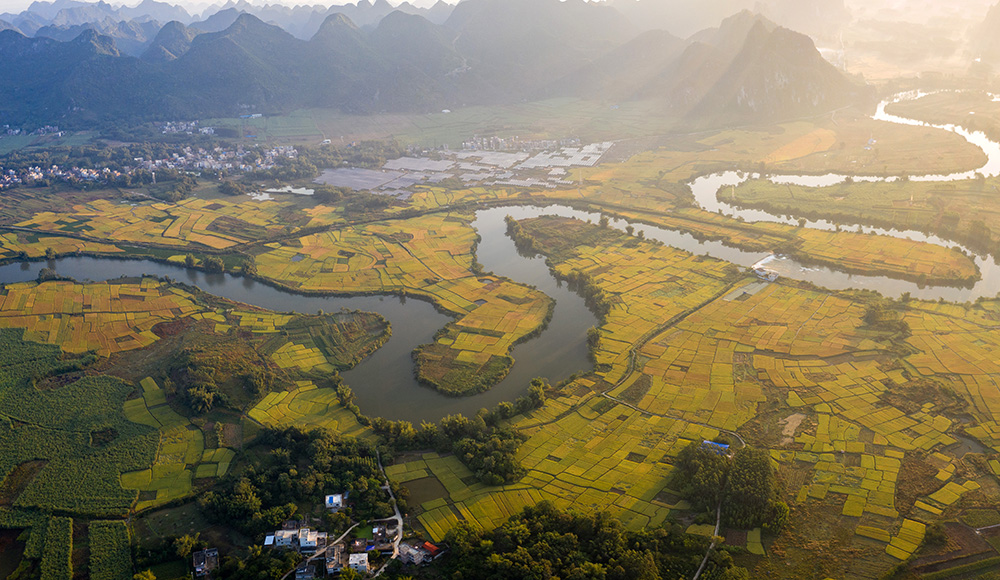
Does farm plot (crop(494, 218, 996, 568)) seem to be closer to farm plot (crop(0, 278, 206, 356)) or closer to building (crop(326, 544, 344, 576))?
building (crop(326, 544, 344, 576))

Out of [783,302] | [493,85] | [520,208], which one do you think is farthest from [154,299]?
[493,85]

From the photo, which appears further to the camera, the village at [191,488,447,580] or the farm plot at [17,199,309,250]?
the farm plot at [17,199,309,250]

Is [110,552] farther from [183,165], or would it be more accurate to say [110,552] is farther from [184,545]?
[183,165]

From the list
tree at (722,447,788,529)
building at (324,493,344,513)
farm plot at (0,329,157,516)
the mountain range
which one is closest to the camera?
tree at (722,447,788,529)

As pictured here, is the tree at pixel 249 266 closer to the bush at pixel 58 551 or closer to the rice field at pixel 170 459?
the rice field at pixel 170 459

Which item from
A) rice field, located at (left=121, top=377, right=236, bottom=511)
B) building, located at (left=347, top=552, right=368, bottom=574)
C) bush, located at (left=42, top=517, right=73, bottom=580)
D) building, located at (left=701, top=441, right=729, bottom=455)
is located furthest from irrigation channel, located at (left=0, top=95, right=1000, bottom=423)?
bush, located at (left=42, top=517, right=73, bottom=580)

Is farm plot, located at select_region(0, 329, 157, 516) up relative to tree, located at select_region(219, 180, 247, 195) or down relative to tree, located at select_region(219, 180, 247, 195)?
down

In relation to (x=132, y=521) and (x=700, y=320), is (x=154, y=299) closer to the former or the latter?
(x=132, y=521)

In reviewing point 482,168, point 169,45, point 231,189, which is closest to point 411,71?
point 482,168
